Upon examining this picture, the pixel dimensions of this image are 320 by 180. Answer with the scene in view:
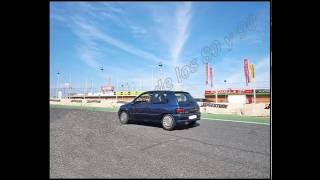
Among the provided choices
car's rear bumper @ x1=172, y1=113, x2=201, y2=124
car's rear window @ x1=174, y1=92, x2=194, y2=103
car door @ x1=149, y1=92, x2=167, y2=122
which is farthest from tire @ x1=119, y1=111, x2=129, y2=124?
car's rear window @ x1=174, y1=92, x2=194, y2=103

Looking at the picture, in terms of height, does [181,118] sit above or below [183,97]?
below

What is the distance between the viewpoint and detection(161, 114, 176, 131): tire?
284 inches

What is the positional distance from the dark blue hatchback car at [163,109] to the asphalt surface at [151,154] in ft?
2.77

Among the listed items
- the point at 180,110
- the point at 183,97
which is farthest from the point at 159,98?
the point at 180,110

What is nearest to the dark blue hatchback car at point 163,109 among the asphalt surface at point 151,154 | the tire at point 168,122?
the tire at point 168,122

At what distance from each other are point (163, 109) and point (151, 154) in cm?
291

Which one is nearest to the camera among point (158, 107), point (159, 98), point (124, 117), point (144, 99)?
point (144, 99)

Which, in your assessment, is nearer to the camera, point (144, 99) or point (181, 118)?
point (144, 99)

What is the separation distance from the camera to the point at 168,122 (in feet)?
23.8

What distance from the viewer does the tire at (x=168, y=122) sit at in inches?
284

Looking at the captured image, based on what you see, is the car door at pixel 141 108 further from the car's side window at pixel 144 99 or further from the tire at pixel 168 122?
the tire at pixel 168 122

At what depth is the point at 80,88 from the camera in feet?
15.2

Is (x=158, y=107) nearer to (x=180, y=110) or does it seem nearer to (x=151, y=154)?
(x=180, y=110)
